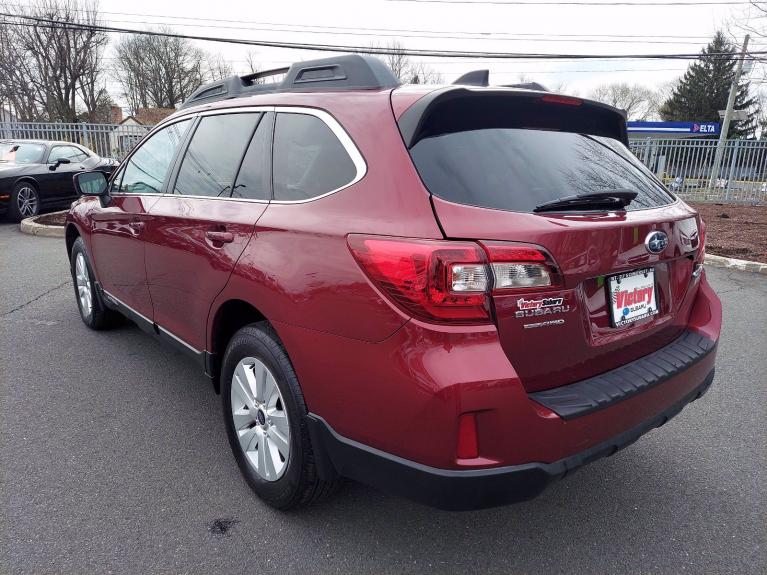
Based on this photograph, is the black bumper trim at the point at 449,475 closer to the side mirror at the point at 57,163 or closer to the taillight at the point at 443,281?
the taillight at the point at 443,281

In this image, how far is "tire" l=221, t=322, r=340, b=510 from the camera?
212 cm

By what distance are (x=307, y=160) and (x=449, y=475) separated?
133 cm

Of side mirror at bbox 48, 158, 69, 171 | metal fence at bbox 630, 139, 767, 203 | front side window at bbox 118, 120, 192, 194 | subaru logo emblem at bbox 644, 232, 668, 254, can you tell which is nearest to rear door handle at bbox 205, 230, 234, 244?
front side window at bbox 118, 120, 192, 194

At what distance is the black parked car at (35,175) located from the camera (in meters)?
10.3

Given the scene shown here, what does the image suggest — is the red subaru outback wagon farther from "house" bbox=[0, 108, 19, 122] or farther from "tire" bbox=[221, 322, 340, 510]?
"house" bbox=[0, 108, 19, 122]

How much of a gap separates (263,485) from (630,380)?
61.5 inches

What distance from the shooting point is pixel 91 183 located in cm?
388

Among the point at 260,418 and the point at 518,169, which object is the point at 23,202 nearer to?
the point at 260,418

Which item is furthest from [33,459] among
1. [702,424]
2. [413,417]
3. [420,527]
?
[702,424]

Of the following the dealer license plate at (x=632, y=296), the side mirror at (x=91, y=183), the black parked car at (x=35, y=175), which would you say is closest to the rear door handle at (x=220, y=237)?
the dealer license plate at (x=632, y=296)

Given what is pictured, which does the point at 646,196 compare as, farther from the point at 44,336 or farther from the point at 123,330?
the point at 44,336

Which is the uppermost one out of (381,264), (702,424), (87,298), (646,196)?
(646,196)

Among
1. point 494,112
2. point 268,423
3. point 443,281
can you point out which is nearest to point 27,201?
point 268,423

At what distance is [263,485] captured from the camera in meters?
2.36
